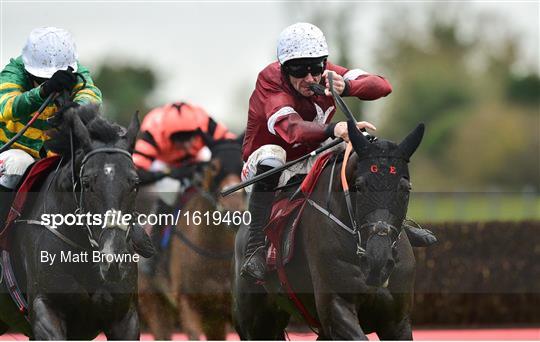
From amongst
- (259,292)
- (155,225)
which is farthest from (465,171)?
(259,292)

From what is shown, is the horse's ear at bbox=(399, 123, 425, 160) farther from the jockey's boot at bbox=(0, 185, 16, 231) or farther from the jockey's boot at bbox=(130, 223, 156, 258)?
the jockey's boot at bbox=(0, 185, 16, 231)

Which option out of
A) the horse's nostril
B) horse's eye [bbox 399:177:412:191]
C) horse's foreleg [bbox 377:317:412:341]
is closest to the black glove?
horse's eye [bbox 399:177:412:191]

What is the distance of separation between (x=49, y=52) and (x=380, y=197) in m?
2.53

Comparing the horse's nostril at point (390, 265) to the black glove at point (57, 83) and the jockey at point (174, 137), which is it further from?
the jockey at point (174, 137)

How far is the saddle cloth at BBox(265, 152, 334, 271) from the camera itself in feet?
24.4

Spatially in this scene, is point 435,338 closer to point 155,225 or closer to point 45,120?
point 155,225

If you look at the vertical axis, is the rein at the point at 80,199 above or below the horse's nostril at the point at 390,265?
above

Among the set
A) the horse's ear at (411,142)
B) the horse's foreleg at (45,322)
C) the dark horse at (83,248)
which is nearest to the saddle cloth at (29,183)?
the dark horse at (83,248)

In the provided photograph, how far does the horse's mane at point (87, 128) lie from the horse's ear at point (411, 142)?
5.70 feet

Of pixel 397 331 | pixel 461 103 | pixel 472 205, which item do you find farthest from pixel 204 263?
pixel 461 103

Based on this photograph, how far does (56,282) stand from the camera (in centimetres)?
693

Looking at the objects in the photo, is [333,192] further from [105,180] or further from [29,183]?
[29,183]

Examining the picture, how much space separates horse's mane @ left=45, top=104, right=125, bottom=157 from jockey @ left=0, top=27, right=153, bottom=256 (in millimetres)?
237

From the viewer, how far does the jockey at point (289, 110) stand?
291 inches
